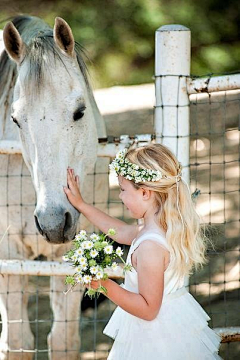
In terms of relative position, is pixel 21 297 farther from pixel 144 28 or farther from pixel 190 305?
pixel 144 28

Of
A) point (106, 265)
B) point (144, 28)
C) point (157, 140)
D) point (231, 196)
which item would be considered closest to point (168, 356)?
point (106, 265)

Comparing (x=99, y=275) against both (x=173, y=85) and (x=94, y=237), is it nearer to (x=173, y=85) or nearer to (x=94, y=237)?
(x=94, y=237)

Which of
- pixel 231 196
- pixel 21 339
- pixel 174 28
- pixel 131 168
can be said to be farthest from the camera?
pixel 231 196

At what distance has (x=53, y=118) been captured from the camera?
3209 mm

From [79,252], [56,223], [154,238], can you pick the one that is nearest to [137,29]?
[56,223]

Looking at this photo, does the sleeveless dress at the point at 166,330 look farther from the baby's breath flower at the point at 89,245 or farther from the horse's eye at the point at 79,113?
the horse's eye at the point at 79,113

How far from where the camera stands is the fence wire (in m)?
4.04

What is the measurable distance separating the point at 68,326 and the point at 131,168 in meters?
1.63

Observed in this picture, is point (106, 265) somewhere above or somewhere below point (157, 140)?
below

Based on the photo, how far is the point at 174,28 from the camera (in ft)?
10.9

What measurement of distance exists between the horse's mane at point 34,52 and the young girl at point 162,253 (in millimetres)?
712

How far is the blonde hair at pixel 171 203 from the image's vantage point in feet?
9.11

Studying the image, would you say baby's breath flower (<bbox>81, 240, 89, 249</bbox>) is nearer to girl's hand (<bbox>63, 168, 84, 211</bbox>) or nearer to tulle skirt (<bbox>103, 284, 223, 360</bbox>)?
tulle skirt (<bbox>103, 284, 223, 360</bbox>)

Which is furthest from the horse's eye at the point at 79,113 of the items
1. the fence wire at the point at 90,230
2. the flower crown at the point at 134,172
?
the flower crown at the point at 134,172
